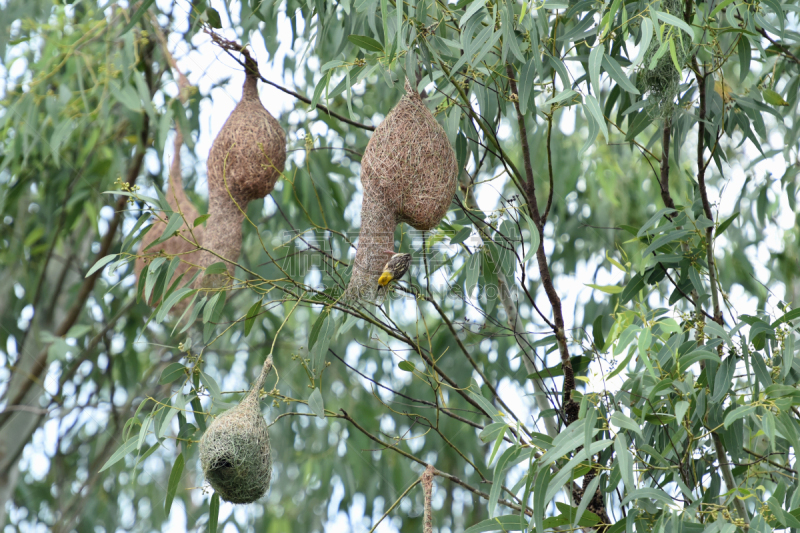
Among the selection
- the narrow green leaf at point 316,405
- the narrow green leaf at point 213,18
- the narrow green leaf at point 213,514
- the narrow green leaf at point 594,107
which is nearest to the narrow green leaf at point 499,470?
the narrow green leaf at point 316,405

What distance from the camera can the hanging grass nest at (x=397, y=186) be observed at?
4.93 ft

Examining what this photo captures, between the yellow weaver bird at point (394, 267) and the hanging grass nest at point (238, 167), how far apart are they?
0.45 m

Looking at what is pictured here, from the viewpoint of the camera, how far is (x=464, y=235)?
174cm

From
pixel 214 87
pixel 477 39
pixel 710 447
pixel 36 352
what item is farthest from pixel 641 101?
pixel 36 352

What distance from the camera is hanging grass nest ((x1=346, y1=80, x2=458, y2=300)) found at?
150 cm

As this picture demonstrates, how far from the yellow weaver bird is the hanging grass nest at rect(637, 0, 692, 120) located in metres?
0.59

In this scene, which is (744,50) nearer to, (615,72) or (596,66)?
(615,72)

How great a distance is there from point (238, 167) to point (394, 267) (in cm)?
56

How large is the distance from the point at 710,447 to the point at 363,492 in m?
2.27

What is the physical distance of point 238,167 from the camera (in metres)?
1.82

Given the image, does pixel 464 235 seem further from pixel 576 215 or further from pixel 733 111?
pixel 576 215

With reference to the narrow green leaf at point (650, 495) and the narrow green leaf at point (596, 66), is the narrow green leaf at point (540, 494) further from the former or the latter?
the narrow green leaf at point (596, 66)

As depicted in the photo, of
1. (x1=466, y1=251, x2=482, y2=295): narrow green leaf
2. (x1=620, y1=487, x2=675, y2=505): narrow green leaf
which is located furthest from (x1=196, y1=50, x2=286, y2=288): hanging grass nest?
(x1=620, y1=487, x2=675, y2=505): narrow green leaf

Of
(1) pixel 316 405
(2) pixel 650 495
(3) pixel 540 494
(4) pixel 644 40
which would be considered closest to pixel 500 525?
(3) pixel 540 494
